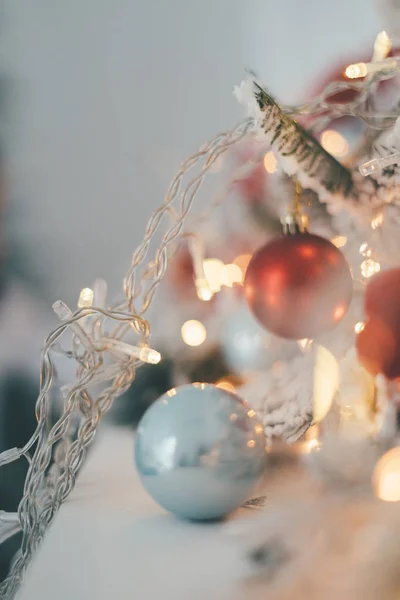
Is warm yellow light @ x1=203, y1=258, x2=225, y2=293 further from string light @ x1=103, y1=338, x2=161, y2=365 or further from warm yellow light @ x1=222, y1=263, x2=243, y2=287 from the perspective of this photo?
string light @ x1=103, y1=338, x2=161, y2=365

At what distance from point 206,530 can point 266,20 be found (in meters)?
0.79

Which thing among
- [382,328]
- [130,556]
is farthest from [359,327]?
[130,556]

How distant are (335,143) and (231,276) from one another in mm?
177

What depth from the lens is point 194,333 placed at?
0.67 metres

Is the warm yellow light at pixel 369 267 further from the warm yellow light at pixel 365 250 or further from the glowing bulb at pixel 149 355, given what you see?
the glowing bulb at pixel 149 355

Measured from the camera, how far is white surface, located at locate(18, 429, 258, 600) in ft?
1.04

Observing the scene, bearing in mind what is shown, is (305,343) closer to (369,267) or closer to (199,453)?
(369,267)

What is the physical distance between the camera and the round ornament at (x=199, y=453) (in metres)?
0.37

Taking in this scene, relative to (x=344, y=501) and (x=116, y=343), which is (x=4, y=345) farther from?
(x=344, y=501)

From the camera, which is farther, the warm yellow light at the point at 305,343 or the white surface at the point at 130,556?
the warm yellow light at the point at 305,343

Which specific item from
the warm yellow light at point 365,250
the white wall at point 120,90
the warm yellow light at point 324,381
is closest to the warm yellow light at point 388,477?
the warm yellow light at point 324,381

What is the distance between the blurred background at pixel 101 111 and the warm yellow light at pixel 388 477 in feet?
1.77

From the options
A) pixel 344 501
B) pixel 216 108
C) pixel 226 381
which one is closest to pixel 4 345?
pixel 226 381

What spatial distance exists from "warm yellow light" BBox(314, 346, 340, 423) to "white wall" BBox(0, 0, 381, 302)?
17.9 inches
